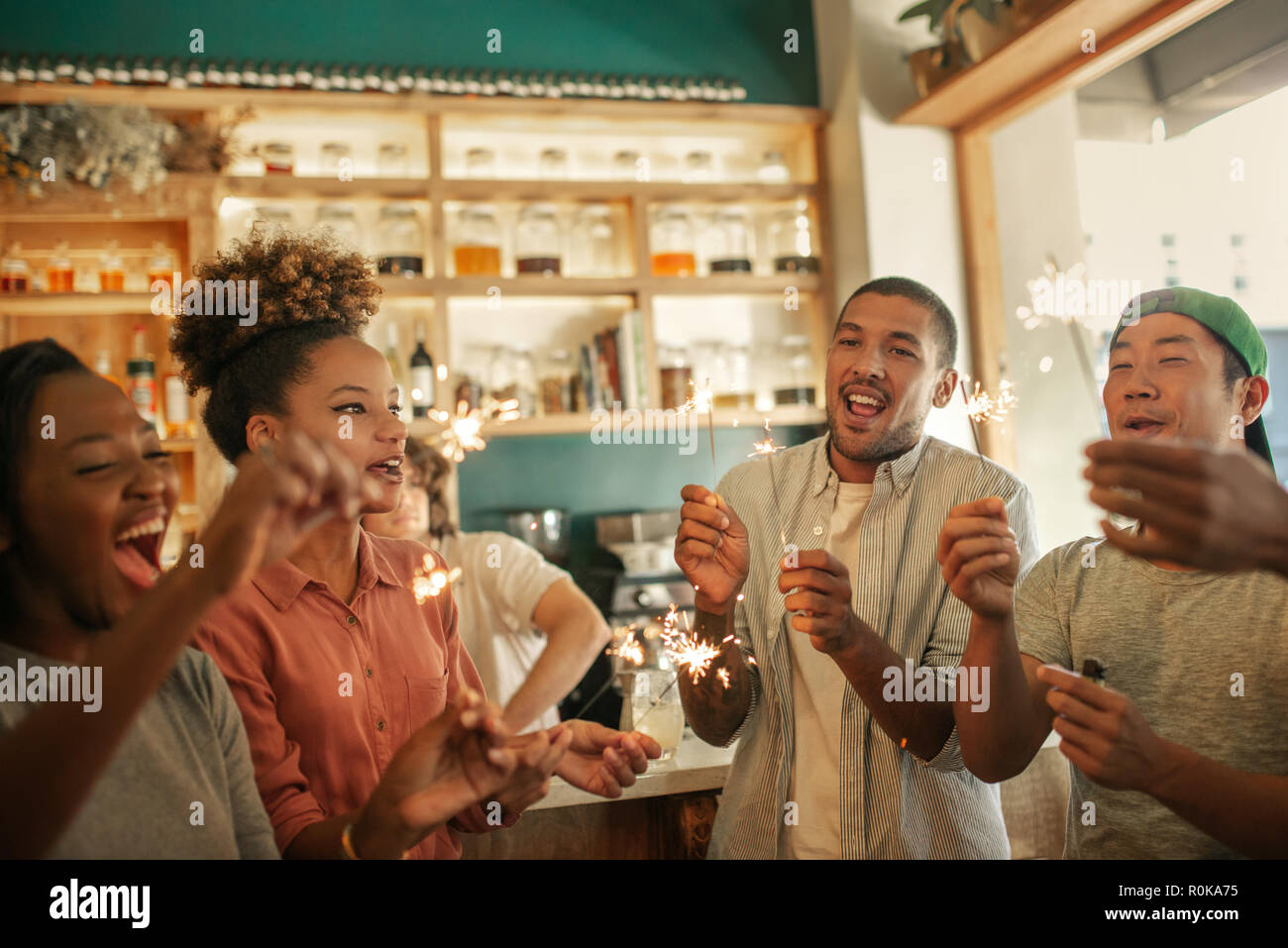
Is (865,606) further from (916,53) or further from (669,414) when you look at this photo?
(916,53)

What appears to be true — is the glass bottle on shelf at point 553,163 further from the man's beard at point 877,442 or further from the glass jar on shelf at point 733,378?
the man's beard at point 877,442

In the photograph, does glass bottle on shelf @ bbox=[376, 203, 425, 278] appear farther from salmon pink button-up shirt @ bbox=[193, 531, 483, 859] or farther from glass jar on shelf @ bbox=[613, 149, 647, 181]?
salmon pink button-up shirt @ bbox=[193, 531, 483, 859]

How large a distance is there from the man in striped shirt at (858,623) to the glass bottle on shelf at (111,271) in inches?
81.7

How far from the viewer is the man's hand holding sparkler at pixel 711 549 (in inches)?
43.5

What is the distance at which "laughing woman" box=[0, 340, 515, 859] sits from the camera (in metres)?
0.64

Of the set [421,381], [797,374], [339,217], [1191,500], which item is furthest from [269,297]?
[797,374]

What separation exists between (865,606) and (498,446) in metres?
1.98

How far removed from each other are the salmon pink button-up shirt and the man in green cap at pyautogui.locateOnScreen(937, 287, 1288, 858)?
0.61 metres

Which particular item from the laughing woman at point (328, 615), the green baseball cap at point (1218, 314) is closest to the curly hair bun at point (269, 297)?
the laughing woman at point (328, 615)

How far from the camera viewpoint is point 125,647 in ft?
2.10

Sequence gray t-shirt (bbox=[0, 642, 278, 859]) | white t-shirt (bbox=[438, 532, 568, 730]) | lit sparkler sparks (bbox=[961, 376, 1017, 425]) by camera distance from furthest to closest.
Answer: lit sparkler sparks (bbox=[961, 376, 1017, 425]) < white t-shirt (bbox=[438, 532, 568, 730]) < gray t-shirt (bbox=[0, 642, 278, 859])

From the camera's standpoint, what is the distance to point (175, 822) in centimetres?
79

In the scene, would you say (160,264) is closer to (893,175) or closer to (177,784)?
(893,175)

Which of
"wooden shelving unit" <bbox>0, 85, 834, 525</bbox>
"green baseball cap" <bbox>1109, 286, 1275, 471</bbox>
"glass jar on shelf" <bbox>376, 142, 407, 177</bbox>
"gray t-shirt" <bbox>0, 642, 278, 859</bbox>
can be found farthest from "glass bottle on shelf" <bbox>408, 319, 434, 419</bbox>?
"green baseball cap" <bbox>1109, 286, 1275, 471</bbox>
